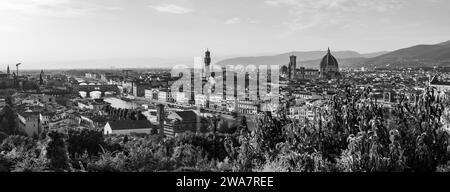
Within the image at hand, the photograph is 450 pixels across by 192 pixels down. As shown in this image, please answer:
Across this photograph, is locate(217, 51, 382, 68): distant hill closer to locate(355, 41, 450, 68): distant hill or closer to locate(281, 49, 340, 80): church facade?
locate(281, 49, 340, 80): church facade

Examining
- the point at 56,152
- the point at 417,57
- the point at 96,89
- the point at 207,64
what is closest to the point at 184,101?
the point at 207,64

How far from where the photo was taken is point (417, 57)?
72562mm

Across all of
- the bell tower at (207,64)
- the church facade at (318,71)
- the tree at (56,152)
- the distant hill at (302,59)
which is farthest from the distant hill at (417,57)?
the tree at (56,152)

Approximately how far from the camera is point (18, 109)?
25.6 metres

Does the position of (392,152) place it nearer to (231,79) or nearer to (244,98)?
(244,98)

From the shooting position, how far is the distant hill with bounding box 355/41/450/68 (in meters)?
63.2

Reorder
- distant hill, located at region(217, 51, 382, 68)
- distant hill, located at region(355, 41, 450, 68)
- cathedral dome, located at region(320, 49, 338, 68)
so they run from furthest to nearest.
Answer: distant hill, located at region(355, 41, 450, 68), cathedral dome, located at region(320, 49, 338, 68), distant hill, located at region(217, 51, 382, 68)

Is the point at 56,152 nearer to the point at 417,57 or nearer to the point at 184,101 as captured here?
the point at 184,101

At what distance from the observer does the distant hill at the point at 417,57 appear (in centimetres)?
6322

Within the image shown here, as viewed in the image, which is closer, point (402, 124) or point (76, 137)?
point (402, 124)

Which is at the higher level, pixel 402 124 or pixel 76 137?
pixel 402 124

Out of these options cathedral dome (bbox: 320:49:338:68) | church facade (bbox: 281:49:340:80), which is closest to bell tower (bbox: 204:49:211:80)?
church facade (bbox: 281:49:340:80)

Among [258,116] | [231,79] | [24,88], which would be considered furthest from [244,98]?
[258,116]

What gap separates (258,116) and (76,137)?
264 inches
